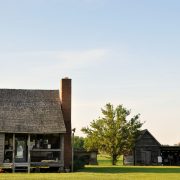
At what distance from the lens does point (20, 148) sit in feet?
140

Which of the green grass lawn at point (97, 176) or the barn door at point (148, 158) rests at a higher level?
the barn door at point (148, 158)

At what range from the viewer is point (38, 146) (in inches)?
1678

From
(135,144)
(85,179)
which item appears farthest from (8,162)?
(135,144)

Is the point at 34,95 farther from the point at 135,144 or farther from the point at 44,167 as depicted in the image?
the point at 135,144

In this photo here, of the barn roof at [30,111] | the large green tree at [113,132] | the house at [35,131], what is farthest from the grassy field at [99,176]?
the large green tree at [113,132]

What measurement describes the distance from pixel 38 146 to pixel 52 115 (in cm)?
322

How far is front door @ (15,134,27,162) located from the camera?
42406 millimetres

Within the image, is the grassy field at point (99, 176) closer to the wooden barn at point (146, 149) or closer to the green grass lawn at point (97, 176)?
the green grass lawn at point (97, 176)

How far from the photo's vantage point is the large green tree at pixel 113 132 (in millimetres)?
65188

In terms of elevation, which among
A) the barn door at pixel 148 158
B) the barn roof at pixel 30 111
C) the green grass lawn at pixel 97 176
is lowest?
the green grass lawn at pixel 97 176

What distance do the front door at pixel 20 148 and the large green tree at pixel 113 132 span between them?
23.7 meters

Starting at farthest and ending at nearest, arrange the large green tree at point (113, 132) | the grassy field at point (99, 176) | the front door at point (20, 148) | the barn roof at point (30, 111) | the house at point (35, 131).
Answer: the large green tree at point (113, 132), the front door at point (20, 148), the barn roof at point (30, 111), the house at point (35, 131), the grassy field at point (99, 176)

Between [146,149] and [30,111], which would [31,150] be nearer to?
[30,111]

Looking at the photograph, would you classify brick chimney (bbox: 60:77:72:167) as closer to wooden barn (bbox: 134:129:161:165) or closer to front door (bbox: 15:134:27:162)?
front door (bbox: 15:134:27:162)
